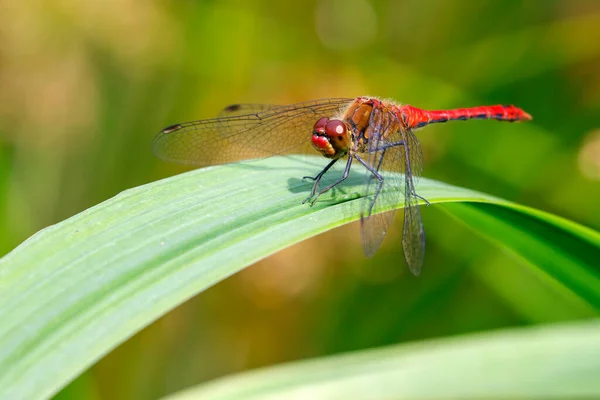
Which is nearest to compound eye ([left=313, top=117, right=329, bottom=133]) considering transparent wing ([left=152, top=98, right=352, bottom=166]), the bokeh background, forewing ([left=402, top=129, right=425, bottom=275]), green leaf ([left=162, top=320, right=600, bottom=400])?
transparent wing ([left=152, top=98, right=352, bottom=166])

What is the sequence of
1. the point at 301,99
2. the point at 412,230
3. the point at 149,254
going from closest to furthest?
the point at 149,254, the point at 412,230, the point at 301,99

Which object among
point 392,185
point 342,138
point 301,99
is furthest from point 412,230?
point 301,99

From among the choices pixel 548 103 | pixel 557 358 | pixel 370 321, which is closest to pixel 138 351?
pixel 370 321

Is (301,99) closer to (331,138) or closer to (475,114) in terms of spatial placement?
(475,114)

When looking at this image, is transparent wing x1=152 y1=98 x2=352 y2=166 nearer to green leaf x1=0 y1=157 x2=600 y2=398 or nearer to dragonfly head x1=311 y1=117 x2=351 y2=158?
dragonfly head x1=311 y1=117 x2=351 y2=158

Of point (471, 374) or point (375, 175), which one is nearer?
point (471, 374)

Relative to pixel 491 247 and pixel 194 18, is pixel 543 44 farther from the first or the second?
pixel 194 18
